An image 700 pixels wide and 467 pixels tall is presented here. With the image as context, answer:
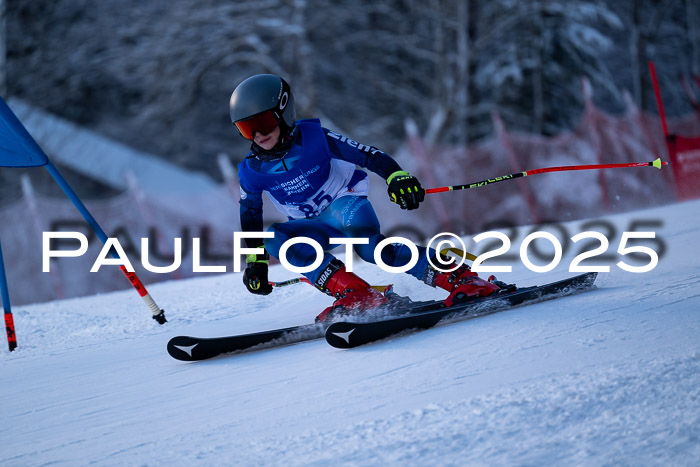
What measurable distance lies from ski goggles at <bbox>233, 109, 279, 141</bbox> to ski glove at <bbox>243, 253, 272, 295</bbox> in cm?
76

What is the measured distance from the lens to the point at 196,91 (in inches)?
675

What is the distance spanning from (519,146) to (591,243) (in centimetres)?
510

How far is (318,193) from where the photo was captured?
421 cm

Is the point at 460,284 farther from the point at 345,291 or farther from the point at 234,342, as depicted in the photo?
the point at 234,342

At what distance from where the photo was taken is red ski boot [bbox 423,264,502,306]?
13.4ft

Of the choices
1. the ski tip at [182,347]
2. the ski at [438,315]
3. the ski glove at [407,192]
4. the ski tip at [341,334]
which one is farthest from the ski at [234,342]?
the ski glove at [407,192]

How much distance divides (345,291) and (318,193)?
23.0 inches

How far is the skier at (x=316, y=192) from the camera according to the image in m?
3.92

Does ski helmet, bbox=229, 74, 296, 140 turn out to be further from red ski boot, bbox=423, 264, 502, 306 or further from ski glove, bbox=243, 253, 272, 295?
red ski boot, bbox=423, 264, 502, 306

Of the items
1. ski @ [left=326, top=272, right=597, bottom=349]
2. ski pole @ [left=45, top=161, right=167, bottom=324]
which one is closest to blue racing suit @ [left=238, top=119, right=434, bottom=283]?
ski @ [left=326, top=272, right=597, bottom=349]

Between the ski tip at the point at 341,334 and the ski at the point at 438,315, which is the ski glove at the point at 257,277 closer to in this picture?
the ski at the point at 438,315

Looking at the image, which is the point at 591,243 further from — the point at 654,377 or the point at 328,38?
the point at 328,38

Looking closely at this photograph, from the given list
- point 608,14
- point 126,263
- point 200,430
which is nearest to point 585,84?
point 608,14

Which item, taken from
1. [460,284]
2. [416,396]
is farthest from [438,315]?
[416,396]
